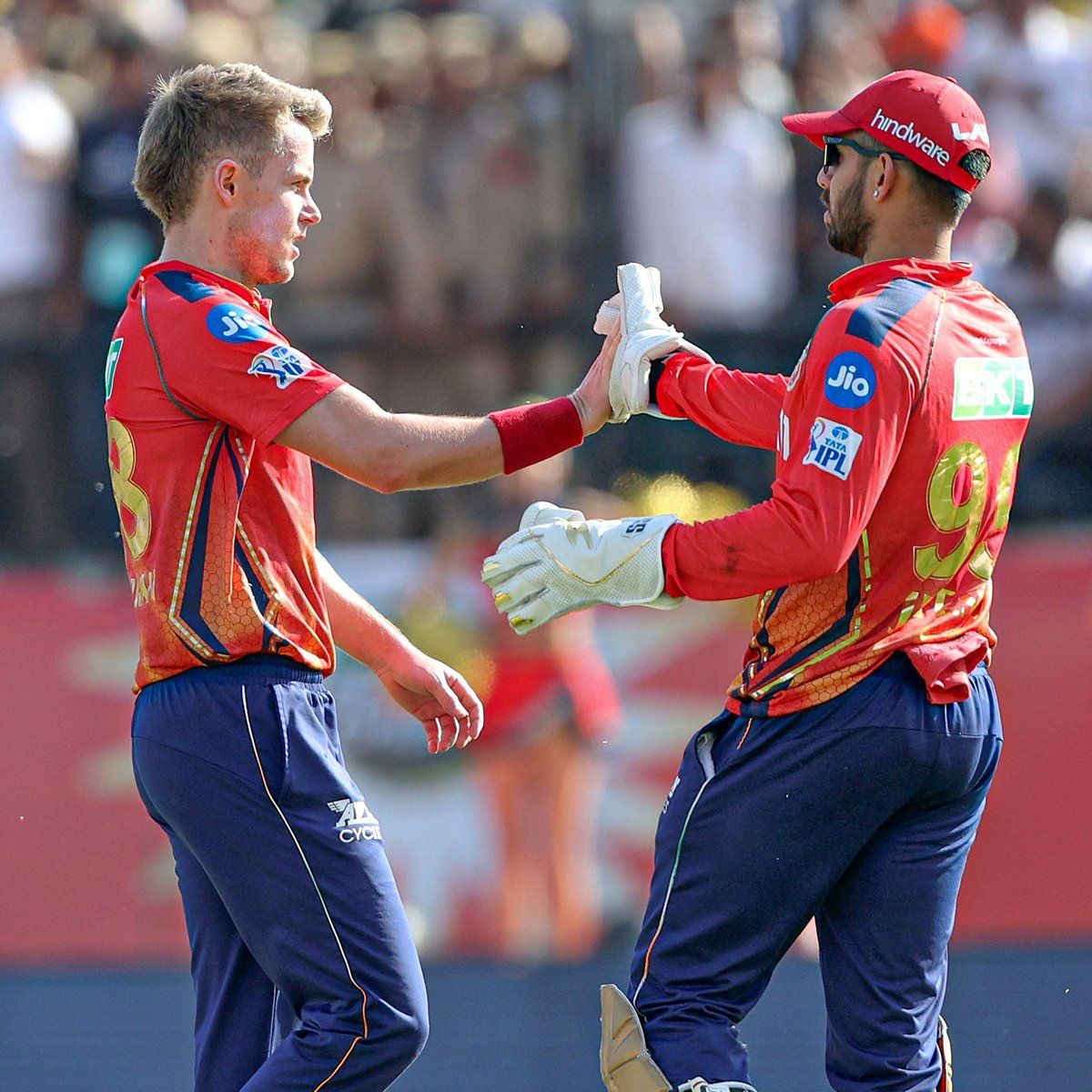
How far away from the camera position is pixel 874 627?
328 cm

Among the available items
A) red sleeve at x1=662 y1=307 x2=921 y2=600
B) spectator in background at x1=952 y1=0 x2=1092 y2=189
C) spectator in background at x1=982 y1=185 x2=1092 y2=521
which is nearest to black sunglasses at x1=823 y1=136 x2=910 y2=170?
red sleeve at x1=662 y1=307 x2=921 y2=600

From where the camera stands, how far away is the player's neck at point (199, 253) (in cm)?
345

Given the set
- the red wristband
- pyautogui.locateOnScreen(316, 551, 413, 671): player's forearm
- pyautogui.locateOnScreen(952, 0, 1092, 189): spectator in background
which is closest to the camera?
the red wristband

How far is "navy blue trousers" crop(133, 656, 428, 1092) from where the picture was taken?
3262 mm

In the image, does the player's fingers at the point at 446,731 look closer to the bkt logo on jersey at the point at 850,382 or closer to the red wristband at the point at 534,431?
the red wristband at the point at 534,431

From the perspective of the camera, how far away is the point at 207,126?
341 centimetres

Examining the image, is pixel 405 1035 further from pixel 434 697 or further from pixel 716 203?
pixel 716 203

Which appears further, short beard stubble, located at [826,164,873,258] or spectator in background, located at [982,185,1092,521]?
spectator in background, located at [982,185,1092,521]

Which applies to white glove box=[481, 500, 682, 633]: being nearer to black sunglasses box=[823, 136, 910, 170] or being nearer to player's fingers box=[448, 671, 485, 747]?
player's fingers box=[448, 671, 485, 747]

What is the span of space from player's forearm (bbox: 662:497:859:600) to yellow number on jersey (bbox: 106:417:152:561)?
0.99m

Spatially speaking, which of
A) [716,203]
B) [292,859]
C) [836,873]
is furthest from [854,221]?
[716,203]

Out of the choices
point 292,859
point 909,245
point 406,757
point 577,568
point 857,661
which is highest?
point 909,245

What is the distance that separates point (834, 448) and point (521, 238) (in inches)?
196

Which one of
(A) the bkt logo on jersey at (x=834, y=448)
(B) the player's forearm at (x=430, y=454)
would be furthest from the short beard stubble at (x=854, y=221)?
(B) the player's forearm at (x=430, y=454)
